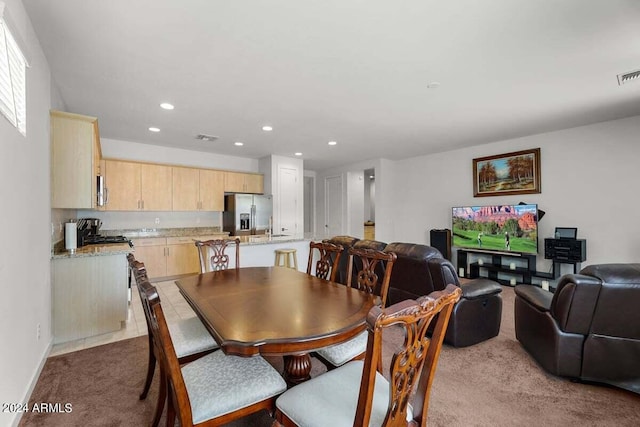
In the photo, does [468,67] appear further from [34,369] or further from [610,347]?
[34,369]

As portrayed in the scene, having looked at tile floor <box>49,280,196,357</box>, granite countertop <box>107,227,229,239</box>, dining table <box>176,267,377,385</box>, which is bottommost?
tile floor <box>49,280,196,357</box>

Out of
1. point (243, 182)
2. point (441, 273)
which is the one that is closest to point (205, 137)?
point (243, 182)

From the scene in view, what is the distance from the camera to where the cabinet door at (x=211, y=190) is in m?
5.74

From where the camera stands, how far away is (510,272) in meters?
4.90

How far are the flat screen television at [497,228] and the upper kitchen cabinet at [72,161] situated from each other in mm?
5846

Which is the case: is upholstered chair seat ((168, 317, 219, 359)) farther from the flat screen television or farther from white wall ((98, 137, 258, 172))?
the flat screen television

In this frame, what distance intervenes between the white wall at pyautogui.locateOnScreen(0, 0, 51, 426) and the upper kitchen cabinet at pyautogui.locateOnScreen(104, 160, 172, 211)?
2.52 metres

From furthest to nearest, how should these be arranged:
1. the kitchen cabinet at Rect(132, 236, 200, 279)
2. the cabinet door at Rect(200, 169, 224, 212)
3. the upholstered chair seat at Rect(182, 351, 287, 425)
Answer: the cabinet door at Rect(200, 169, 224, 212), the kitchen cabinet at Rect(132, 236, 200, 279), the upholstered chair seat at Rect(182, 351, 287, 425)

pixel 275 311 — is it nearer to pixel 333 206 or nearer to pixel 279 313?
pixel 279 313

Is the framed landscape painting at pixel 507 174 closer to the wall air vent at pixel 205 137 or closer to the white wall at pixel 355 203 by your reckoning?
the white wall at pixel 355 203

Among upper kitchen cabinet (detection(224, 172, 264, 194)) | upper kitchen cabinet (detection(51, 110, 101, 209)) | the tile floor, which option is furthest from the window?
upper kitchen cabinet (detection(224, 172, 264, 194))

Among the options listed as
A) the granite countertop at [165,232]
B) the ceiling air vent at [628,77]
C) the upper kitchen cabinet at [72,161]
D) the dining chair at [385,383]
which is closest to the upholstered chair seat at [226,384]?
the dining chair at [385,383]

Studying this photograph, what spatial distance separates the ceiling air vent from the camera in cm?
267

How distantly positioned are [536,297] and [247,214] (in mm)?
4945
